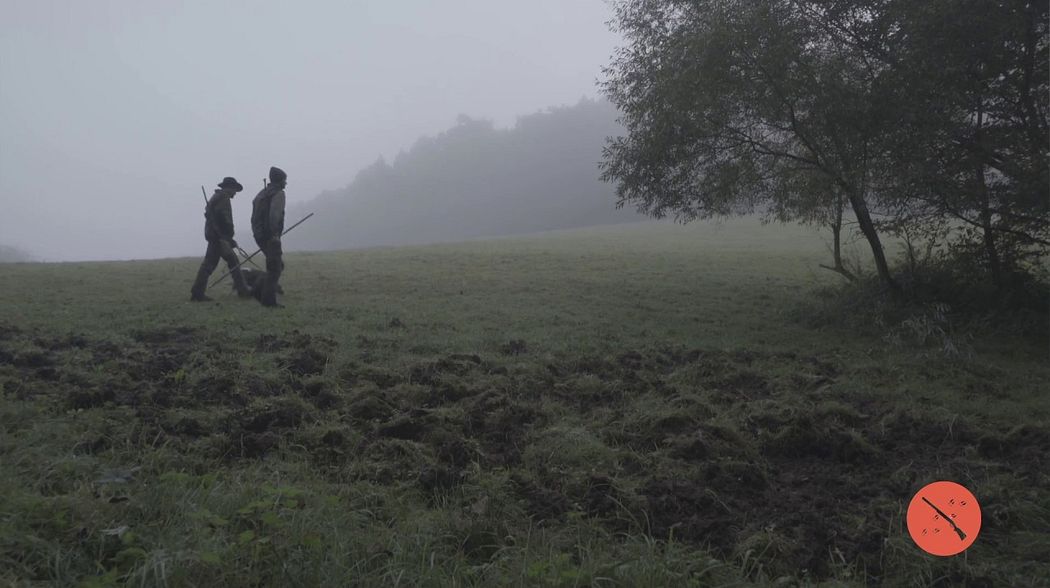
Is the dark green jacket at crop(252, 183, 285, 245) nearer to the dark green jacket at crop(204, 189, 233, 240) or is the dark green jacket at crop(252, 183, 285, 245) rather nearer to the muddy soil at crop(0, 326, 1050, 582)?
the dark green jacket at crop(204, 189, 233, 240)

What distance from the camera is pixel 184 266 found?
72.4 ft

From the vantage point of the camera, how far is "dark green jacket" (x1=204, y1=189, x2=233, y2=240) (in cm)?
1420

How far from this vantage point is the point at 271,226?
13625 mm

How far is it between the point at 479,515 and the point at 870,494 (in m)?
2.85

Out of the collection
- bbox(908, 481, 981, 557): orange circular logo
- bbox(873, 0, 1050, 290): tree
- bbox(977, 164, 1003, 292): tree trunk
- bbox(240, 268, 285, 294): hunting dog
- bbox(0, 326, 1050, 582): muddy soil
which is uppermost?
bbox(873, 0, 1050, 290): tree

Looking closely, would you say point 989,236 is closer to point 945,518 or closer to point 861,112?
point 861,112

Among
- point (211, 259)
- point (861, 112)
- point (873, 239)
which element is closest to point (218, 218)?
point (211, 259)

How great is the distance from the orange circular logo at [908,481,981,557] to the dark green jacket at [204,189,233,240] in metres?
13.6

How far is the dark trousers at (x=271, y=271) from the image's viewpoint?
1372 centimetres

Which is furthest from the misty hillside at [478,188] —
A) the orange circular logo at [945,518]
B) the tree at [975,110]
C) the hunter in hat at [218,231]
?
the orange circular logo at [945,518]

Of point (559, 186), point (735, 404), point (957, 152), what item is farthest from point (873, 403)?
point (559, 186)

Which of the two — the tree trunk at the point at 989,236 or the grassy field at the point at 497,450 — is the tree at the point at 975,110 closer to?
the tree trunk at the point at 989,236

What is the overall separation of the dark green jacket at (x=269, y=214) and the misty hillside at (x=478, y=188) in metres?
69.4

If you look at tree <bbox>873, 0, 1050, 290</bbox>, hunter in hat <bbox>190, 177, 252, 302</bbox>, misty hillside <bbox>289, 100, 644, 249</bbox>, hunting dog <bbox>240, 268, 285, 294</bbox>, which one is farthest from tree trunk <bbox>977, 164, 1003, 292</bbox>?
misty hillside <bbox>289, 100, 644, 249</bbox>
